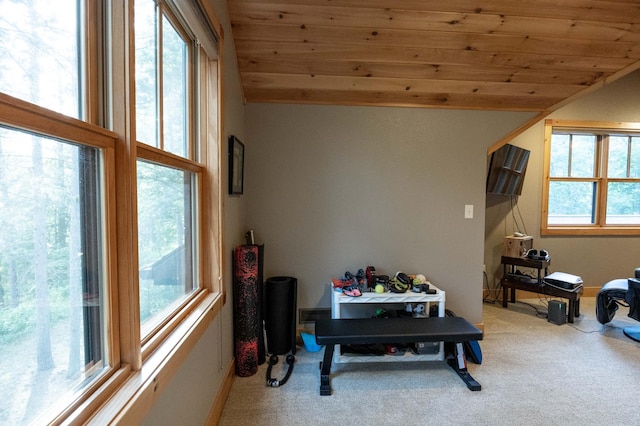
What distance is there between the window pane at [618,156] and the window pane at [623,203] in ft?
0.48

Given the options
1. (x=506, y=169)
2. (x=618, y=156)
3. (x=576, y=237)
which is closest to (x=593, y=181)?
(x=618, y=156)

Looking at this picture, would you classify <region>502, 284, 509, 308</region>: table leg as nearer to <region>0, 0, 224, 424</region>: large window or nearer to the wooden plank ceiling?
the wooden plank ceiling

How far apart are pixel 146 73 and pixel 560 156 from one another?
4.76 m

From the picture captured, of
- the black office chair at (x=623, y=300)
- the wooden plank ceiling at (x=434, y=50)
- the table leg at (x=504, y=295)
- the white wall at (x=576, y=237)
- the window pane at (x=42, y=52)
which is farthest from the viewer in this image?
the white wall at (x=576, y=237)

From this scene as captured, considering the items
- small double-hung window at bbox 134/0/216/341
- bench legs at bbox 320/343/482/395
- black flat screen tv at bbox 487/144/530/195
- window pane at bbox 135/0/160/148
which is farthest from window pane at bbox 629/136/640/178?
window pane at bbox 135/0/160/148

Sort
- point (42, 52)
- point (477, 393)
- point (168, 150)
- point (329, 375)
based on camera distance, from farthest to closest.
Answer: point (329, 375), point (477, 393), point (168, 150), point (42, 52)

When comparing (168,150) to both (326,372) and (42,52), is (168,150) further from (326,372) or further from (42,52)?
(326,372)

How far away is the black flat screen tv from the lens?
350cm

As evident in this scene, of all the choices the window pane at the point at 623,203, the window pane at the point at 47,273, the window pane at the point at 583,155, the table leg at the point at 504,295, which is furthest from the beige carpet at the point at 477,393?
the window pane at the point at 583,155

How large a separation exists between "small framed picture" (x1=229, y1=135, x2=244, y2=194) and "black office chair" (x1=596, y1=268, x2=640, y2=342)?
3.53 m

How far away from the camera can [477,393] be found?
207 centimetres

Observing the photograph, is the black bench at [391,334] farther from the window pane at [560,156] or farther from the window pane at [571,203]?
the window pane at [560,156]

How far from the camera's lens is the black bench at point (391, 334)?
6.94 ft

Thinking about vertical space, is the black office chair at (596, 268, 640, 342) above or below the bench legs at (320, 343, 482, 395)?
above
